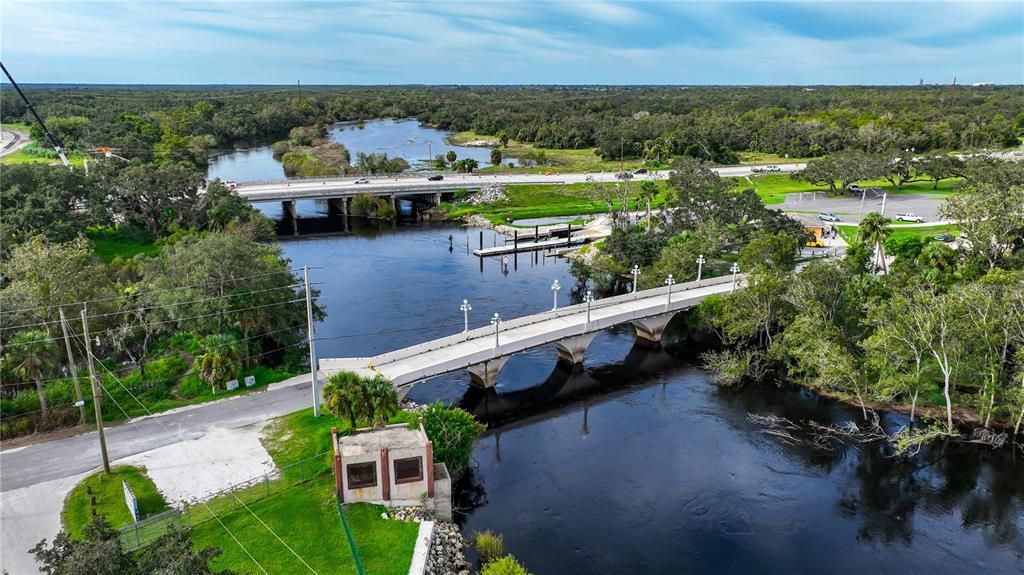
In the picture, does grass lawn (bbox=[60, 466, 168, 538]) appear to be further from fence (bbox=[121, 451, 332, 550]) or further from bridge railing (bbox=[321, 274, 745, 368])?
bridge railing (bbox=[321, 274, 745, 368])

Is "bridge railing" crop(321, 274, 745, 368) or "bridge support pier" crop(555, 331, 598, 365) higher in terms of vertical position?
"bridge railing" crop(321, 274, 745, 368)

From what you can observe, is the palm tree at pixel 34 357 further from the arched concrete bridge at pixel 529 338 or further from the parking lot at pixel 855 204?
the parking lot at pixel 855 204

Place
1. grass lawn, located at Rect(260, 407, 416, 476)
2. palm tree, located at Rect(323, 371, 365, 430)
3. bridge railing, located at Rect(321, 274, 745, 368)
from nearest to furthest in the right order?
palm tree, located at Rect(323, 371, 365, 430), grass lawn, located at Rect(260, 407, 416, 476), bridge railing, located at Rect(321, 274, 745, 368)

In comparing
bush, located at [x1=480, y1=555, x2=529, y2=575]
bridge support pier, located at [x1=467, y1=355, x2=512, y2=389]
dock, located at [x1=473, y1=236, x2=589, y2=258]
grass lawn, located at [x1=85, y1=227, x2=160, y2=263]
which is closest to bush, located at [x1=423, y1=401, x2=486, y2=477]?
bush, located at [x1=480, y1=555, x2=529, y2=575]

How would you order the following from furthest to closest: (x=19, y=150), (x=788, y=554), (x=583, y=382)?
(x=19, y=150), (x=583, y=382), (x=788, y=554)

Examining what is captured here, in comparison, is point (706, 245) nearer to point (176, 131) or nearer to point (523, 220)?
point (523, 220)

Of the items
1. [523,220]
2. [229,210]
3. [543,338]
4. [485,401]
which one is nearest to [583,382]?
[543,338]

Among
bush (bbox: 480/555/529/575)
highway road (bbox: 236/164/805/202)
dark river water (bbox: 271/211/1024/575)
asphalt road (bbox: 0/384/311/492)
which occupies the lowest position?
dark river water (bbox: 271/211/1024/575)

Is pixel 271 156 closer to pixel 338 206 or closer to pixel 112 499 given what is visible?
pixel 338 206
